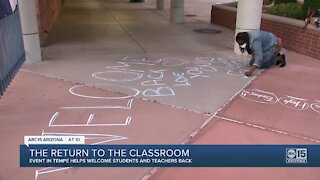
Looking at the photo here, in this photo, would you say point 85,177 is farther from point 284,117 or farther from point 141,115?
point 284,117

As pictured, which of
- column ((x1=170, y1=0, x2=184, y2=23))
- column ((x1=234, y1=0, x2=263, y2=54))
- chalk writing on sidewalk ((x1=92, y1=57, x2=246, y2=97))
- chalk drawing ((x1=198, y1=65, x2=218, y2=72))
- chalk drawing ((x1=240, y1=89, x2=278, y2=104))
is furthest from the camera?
column ((x1=170, y1=0, x2=184, y2=23))

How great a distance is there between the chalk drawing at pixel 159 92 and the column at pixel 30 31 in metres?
3.14

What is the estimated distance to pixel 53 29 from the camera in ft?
39.3

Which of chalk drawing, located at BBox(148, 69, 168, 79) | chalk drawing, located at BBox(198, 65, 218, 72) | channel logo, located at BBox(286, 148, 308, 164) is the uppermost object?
channel logo, located at BBox(286, 148, 308, 164)

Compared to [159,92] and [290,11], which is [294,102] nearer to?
[159,92]

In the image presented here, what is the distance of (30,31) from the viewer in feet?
25.2

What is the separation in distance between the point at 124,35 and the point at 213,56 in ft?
12.3

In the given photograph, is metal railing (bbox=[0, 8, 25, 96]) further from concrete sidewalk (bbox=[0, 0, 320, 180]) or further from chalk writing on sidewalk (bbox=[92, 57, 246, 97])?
chalk writing on sidewalk (bbox=[92, 57, 246, 97])

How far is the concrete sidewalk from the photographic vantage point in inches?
163

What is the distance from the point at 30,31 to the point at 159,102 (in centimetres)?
382

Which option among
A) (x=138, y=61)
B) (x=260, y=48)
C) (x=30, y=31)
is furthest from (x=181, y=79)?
(x=30, y=31)

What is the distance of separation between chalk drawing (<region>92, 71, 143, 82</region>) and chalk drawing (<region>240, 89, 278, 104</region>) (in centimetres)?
199

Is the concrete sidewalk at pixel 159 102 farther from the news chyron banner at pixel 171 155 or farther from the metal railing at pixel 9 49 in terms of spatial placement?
the news chyron banner at pixel 171 155

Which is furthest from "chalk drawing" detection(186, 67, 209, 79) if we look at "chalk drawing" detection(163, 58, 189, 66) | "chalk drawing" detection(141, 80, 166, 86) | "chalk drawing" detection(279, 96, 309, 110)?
"chalk drawing" detection(279, 96, 309, 110)
